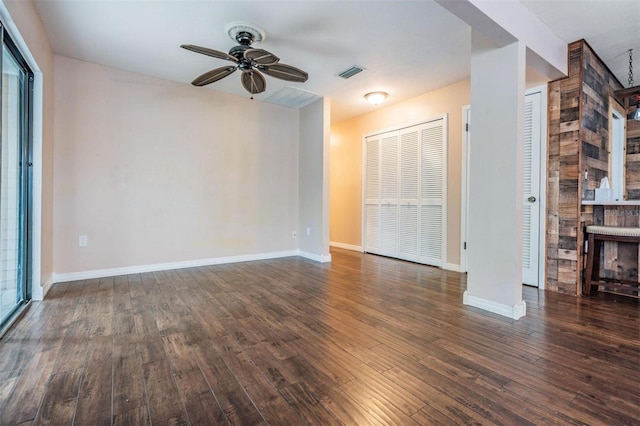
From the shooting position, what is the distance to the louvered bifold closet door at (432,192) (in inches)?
167

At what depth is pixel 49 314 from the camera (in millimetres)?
2439

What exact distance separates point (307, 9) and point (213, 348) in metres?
2.69

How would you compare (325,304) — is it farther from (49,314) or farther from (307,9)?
(307,9)

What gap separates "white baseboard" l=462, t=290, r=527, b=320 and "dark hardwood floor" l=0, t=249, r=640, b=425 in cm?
8

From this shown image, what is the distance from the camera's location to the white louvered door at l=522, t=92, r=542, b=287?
3.25 meters

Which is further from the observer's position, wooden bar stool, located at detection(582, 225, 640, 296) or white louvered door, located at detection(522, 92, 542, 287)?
white louvered door, located at detection(522, 92, 542, 287)

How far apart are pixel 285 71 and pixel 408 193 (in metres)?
2.75

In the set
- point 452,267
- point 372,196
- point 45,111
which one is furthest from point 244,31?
point 452,267

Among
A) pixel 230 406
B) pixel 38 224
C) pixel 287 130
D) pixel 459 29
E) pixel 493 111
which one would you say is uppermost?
pixel 459 29

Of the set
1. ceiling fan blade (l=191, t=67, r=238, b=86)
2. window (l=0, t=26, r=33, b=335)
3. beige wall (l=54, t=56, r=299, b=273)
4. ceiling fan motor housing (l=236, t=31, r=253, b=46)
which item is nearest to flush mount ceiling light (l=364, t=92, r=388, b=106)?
beige wall (l=54, t=56, r=299, b=273)

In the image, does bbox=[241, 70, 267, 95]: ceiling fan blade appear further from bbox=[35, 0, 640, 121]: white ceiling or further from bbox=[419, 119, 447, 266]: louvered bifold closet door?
bbox=[419, 119, 447, 266]: louvered bifold closet door

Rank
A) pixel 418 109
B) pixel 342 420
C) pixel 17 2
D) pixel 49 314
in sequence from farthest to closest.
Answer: pixel 418 109 → pixel 49 314 → pixel 17 2 → pixel 342 420

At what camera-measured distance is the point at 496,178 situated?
248 centimetres

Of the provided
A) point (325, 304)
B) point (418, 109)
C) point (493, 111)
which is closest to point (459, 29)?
point (493, 111)
